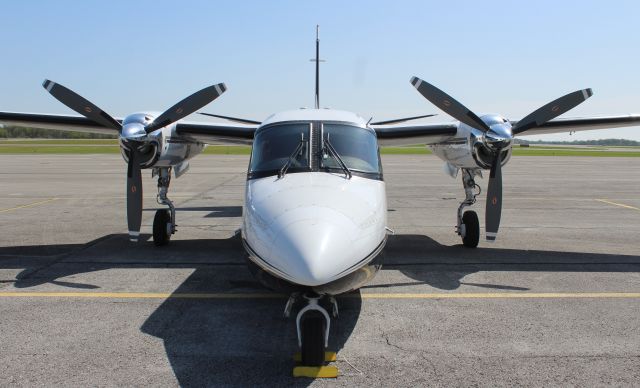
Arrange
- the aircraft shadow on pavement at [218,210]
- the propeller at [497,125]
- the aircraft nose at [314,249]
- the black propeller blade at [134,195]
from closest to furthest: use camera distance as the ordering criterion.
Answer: the aircraft nose at [314,249]
the black propeller blade at [134,195]
the propeller at [497,125]
the aircraft shadow on pavement at [218,210]

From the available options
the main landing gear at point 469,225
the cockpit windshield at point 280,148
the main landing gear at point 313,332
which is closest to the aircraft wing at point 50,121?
the cockpit windshield at point 280,148

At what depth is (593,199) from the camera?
19.5 metres

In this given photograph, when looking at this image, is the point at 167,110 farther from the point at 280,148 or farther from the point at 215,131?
the point at 280,148

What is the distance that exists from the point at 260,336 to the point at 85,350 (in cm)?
178

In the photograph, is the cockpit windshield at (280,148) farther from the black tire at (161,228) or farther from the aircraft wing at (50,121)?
the aircraft wing at (50,121)

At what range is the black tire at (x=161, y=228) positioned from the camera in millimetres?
10211

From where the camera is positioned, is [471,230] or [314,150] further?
[471,230]

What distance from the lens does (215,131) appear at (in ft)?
34.6

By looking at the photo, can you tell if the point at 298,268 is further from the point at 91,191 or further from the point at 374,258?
the point at 91,191

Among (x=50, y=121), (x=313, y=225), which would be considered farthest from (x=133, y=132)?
(x=313, y=225)

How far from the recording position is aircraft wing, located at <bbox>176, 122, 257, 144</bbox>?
10.5 metres

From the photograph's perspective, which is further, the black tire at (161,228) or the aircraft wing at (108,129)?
the aircraft wing at (108,129)

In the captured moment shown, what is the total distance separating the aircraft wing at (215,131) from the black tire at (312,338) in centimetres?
652

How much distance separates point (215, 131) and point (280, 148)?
14.1 feet
